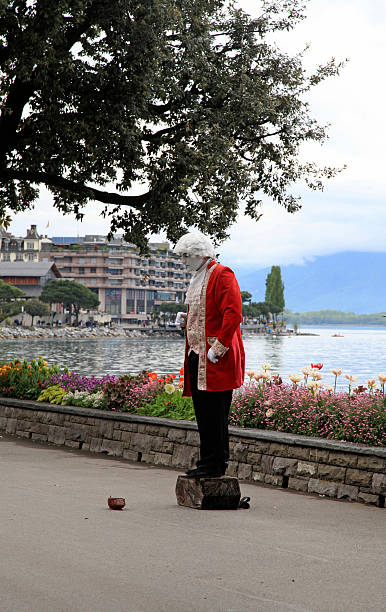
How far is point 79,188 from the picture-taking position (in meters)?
14.8

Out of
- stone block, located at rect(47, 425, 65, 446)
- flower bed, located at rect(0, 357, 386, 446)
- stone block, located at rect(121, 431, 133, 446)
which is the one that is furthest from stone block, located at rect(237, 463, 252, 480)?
stone block, located at rect(47, 425, 65, 446)

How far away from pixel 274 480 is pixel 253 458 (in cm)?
39

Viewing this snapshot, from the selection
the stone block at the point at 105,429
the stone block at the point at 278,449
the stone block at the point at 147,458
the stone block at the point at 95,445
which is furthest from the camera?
the stone block at the point at 95,445

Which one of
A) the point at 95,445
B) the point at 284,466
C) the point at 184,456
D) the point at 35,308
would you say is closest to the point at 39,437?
the point at 95,445

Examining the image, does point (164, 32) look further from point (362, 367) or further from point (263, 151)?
point (362, 367)

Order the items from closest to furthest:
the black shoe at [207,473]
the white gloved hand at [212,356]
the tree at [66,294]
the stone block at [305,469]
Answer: the white gloved hand at [212,356] → the black shoe at [207,473] → the stone block at [305,469] → the tree at [66,294]

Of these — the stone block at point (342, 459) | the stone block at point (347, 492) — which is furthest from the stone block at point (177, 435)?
the stone block at point (347, 492)

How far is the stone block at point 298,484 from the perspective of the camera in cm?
774

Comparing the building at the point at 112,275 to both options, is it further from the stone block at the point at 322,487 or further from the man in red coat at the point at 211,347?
the man in red coat at the point at 211,347

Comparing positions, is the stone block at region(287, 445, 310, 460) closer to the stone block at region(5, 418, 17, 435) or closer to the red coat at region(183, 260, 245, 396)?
the red coat at region(183, 260, 245, 396)

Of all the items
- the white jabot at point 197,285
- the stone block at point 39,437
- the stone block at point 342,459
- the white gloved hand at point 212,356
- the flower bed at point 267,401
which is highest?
the white jabot at point 197,285

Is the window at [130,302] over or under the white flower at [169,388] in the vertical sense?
over

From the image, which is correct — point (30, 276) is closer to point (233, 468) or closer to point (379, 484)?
point (233, 468)

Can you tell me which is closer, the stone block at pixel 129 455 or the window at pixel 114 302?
the stone block at pixel 129 455
